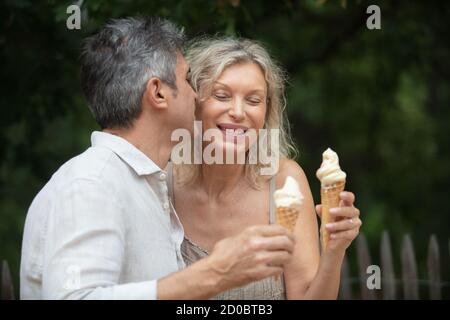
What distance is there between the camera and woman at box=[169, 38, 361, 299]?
3.08 metres

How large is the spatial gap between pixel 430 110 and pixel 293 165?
7112 millimetres

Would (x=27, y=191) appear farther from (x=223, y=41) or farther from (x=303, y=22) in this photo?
(x=223, y=41)

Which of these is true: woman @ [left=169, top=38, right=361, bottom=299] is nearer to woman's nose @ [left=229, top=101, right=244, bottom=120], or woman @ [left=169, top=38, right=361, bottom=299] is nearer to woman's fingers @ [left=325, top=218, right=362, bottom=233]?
woman's nose @ [left=229, top=101, right=244, bottom=120]

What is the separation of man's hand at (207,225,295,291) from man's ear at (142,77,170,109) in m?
0.67

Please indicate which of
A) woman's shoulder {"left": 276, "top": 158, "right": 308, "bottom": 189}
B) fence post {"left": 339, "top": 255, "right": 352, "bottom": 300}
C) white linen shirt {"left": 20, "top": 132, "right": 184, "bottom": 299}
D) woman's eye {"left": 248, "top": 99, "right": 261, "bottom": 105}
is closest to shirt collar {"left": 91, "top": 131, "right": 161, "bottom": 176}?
white linen shirt {"left": 20, "top": 132, "right": 184, "bottom": 299}

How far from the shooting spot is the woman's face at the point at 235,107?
3055 millimetres

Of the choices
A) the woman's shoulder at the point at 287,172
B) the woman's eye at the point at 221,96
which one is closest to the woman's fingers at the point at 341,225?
the woman's shoulder at the point at 287,172

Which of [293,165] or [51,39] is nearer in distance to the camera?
[293,165]

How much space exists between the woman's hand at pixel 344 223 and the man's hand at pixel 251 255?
34 centimetres

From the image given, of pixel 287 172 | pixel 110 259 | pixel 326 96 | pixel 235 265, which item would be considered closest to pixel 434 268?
pixel 287 172
